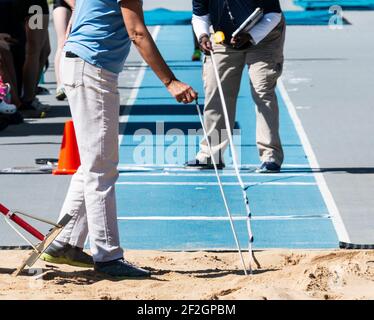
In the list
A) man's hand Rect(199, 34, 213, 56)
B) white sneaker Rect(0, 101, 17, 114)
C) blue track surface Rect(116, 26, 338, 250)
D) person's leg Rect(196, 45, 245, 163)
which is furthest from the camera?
white sneaker Rect(0, 101, 17, 114)

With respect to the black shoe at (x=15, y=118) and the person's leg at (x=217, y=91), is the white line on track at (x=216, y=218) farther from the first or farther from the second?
the black shoe at (x=15, y=118)

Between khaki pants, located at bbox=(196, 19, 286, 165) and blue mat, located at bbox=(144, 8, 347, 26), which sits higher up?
khaki pants, located at bbox=(196, 19, 286, 165)

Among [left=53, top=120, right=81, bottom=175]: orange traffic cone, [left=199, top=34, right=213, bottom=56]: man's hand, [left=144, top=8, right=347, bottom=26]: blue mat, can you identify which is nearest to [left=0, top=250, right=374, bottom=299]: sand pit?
[left=199, top=34, right=213, bottom=56]: man's hand

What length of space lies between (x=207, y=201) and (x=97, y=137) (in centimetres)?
343

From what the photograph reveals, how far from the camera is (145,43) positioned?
26.7ft

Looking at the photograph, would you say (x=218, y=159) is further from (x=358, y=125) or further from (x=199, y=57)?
(x=199, y=57)

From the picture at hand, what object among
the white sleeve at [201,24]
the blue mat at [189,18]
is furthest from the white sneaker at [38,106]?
the blue mat at [189,18]

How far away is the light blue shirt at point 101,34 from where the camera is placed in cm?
833

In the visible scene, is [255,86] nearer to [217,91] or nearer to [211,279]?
[217,91]

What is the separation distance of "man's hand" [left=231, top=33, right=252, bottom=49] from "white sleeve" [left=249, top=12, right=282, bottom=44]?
0.16ft

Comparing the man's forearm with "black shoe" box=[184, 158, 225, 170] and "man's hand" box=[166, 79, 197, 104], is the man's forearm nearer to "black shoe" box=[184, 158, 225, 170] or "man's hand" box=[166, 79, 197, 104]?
"man's hand" box=[166, 79, 197, 104]

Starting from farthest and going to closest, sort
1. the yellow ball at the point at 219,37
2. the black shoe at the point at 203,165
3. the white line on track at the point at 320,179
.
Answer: the black shoe at the point at 203,165 < the yellow ball at the point at 219,37 < the white line on track at the point at 320,179

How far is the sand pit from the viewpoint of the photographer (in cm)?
801
